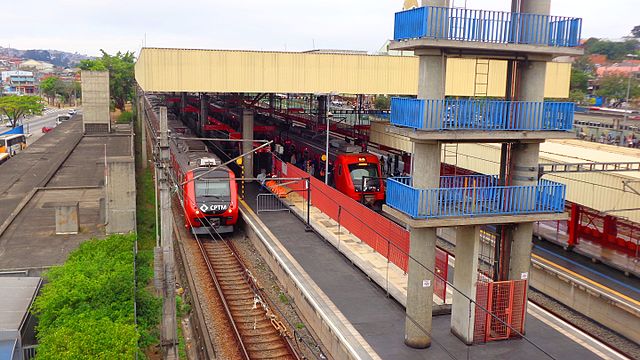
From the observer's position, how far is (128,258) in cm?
1480

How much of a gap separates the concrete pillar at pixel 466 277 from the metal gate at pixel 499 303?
30cm

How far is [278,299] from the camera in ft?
56.3

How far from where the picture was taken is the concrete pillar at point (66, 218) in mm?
19719

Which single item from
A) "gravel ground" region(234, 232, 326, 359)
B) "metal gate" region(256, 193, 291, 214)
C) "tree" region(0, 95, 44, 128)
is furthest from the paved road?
"gravel ground" region(234, 232, 326, 359)

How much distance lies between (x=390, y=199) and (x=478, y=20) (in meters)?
4.13

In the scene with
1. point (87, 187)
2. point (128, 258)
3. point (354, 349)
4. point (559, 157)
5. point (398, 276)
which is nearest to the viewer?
point (354, 349)

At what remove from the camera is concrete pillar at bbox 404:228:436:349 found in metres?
12.4

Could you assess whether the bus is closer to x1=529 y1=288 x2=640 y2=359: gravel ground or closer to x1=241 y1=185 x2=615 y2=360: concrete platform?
x1=241 y1=185 x2=615 y2=360: concrete platform

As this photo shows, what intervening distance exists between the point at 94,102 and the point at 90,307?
44.8m

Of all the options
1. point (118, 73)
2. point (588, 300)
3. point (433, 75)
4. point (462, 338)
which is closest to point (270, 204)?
Result: point (588, 300)

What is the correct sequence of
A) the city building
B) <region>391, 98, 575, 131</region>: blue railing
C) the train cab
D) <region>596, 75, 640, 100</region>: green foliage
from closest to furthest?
<region>391, 98, 575, 131</region>: blue railing
the train cab
<region>596, 75, 640, 100</region>: green foliage
the city building

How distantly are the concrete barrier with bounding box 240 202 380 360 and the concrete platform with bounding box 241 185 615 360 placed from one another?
0.74 ft

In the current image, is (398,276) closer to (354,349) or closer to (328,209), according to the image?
(354,349)

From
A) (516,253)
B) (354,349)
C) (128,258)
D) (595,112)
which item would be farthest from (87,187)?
(595,112)
